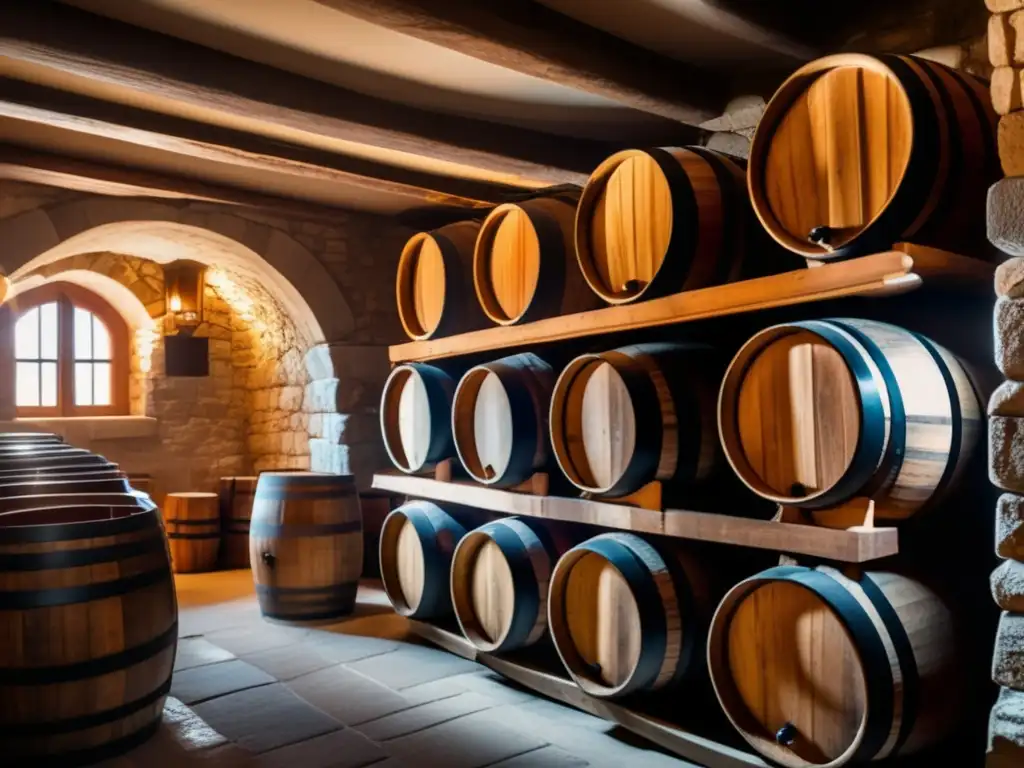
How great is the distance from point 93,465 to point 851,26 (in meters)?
3.58

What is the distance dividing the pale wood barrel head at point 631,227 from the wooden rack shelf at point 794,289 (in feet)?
0.36

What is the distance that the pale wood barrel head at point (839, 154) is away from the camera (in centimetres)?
216

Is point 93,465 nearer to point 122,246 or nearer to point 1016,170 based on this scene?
point 122,246

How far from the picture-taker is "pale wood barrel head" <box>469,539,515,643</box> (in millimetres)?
3352

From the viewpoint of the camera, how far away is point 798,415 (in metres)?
2.30

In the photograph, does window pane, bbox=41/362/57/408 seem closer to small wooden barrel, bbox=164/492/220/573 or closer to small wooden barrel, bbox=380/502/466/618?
small wooden barrel, bbox=164/492/220/573

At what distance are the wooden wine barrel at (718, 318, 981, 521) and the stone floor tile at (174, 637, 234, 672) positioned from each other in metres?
2.63

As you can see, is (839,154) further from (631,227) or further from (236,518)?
(236,518)

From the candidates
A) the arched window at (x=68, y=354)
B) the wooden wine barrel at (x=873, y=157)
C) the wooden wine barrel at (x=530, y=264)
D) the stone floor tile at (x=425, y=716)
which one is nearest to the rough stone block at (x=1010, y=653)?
the wooden wine barrel at (x=873, y=157)

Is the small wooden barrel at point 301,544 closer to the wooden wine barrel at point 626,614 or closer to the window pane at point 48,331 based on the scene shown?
the wooden wine barrel at point 626,614

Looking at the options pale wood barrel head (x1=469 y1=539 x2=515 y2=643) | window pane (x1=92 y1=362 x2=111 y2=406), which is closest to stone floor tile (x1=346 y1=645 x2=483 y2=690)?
pale wood barrel head (x1=469 y1=539 x2=515 y2=643)

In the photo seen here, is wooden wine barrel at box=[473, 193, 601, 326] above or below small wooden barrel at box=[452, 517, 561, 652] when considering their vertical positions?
above

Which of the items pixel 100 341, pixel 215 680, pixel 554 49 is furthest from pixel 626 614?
pixel 100 341

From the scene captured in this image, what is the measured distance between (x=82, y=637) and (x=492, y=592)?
60.7 inches
